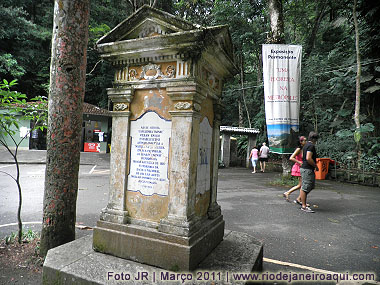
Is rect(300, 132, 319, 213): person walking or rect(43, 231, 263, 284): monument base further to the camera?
rect(300, 132, 319, 213): person walking

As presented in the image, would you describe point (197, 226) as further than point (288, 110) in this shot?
No

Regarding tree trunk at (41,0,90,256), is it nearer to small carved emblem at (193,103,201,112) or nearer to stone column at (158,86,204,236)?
stone column at (158,86,204,236)

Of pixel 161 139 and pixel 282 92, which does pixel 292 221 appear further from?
pixel 282 92

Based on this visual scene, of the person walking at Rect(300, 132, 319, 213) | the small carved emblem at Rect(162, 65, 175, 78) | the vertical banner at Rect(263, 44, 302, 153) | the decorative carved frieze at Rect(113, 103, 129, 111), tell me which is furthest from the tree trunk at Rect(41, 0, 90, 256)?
the vertical banner at Rect(263, 44, 302, 153)

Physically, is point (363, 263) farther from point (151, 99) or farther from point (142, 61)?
point (142, 61)

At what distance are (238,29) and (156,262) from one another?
55.0ft

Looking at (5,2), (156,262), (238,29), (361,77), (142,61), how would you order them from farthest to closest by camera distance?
(5,2) → (238,29) → (361,77) → (142,61) → (156,262)

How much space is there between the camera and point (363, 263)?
3387 mm

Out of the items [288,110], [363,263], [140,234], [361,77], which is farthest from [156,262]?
[361,77]

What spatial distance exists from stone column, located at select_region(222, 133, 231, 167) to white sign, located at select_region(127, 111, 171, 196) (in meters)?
13.2

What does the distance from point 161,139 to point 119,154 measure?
540mm

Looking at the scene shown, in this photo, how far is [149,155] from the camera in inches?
107

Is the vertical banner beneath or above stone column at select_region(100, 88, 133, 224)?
above

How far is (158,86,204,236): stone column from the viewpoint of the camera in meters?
2.46
